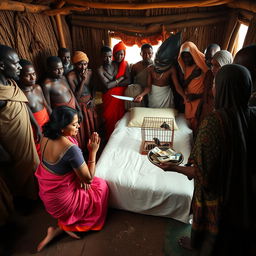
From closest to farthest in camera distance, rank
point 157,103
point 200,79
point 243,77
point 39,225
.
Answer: point 243,77, point 39,225, point 200,79, point 157,103

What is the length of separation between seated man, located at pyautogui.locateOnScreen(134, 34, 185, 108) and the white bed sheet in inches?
44.7

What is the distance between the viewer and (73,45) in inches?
147

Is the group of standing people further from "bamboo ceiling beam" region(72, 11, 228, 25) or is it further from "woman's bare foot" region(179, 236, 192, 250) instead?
"bamboo ceiling beam" region(72, 11, 228, 25)

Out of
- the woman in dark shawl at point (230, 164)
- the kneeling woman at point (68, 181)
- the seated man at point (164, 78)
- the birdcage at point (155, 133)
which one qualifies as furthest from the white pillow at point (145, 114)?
the woman in dark shawl at point (230, 164)

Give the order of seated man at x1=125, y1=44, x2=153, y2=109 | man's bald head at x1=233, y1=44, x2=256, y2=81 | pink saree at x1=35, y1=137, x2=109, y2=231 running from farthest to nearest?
seated man at x1=125, y1=44, x2=153, y2=109
pink saree at x1=35, y1=137, x2=109, y2=231
man's bald head at x1=233, y1=44, x2=256, y2=81

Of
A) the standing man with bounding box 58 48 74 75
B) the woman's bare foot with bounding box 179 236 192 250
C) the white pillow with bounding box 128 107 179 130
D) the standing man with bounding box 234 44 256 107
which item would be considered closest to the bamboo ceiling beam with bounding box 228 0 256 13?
the standing man with bounding box 234 44 256 107

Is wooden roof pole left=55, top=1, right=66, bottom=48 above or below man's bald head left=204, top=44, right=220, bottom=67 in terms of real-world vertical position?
above

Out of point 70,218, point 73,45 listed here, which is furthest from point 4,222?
point 73,45

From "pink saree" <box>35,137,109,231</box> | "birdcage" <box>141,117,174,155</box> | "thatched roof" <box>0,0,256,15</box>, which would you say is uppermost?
"thatched roof" <box>0,0,256,15</box>

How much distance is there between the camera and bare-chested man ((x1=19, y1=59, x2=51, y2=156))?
213 centimetres

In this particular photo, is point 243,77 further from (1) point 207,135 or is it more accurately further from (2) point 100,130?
(2) point 100,130

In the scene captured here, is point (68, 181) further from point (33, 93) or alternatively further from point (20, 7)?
point (20, 7)

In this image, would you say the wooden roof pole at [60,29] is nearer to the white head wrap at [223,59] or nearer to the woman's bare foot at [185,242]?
the white head wrap at [223,59]

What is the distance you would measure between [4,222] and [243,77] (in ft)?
7.94
